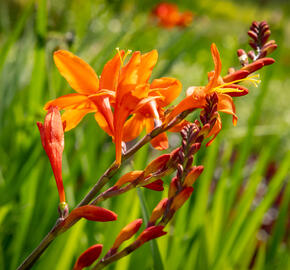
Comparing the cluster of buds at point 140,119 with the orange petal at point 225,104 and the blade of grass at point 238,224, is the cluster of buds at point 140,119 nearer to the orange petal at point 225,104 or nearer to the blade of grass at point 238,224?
the orange petal at point 225,104

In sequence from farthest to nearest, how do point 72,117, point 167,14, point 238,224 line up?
1. point 167,14
2. point 238,224
3. point 72,117

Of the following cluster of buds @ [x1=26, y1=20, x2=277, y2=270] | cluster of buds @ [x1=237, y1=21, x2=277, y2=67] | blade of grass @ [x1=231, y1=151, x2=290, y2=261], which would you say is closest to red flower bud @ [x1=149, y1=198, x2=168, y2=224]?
cluster of buds @ [x1=26, y1=20, x2=277, y2=270]

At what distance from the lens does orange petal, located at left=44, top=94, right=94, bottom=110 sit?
1.76 ft

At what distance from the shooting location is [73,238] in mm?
908

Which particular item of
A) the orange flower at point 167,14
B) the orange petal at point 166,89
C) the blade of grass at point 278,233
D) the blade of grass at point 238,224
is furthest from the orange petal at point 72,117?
the orange flower at point 167,14

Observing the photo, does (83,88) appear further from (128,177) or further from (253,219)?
(253,219)

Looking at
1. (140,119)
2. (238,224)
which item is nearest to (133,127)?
(140,119)

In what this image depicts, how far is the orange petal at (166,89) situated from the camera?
0.55m

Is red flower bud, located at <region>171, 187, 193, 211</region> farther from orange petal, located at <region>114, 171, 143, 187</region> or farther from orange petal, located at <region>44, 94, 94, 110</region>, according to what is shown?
orange petal, located at <region>44, 94, 94, 110</region>

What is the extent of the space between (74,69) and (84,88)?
3 cm

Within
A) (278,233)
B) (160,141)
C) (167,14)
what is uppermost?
(167,14)

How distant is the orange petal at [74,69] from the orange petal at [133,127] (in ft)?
0.25

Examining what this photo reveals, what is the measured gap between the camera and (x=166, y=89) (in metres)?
0.55

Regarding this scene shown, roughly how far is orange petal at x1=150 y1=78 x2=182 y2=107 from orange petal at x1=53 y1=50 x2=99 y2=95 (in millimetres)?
85
